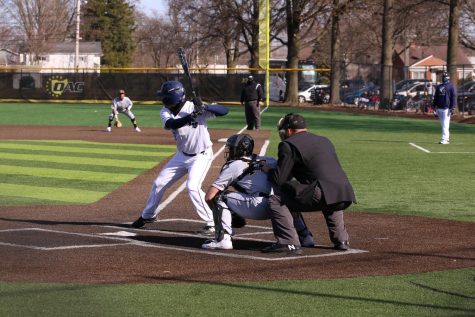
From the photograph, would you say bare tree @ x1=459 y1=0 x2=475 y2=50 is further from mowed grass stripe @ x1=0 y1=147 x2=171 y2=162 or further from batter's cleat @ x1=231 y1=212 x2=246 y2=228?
batter's cleat @ x1=231 y1=212 x2=246 y2=228

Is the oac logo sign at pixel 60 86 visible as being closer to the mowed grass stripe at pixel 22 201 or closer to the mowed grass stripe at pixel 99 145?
the mowed grass stripe at pixel 99 145

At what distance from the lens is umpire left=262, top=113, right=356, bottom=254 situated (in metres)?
9.96

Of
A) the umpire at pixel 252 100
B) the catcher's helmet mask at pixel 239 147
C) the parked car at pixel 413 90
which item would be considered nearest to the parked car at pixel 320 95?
the parked car at pixel 413 90

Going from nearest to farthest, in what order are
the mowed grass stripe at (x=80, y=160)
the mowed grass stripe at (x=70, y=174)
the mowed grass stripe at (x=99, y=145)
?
1. the mowed grass stripe at (x=70, y=174)
2. the mowed grass stripe at (x=80, y=160)
3. the mowed grass stripe at (x=99, y=145)

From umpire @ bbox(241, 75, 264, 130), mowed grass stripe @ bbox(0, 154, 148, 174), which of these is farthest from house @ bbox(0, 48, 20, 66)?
mowed grass stripe @ bbox(0, 154, 148, 174)

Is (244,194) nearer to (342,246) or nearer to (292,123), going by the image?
(292,123)

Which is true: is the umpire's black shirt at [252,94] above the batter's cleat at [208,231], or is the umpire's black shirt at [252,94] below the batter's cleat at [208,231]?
above

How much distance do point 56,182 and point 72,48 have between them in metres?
87.4

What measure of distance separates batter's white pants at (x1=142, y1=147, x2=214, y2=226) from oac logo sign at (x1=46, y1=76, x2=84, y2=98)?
50.9 metres

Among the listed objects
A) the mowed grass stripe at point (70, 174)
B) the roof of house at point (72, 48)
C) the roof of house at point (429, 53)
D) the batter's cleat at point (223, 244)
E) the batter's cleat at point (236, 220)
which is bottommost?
the mowed grass stripe at point (70, 174)

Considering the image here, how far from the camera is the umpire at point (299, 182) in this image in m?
9.96

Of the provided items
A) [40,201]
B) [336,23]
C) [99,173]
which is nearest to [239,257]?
[40,201]

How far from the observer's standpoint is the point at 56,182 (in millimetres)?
17672

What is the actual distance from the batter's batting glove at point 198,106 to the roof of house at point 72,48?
90225mm
